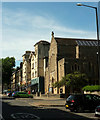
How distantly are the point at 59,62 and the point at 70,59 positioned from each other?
4.68m

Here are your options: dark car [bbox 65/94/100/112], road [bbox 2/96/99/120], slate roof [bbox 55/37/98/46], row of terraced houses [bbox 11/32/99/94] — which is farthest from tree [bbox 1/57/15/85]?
dark car [bbox 65/94/100/112]

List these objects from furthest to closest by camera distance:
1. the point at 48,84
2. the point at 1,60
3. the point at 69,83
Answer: the point at 1,60
the point at 48,84
the point at 69,83

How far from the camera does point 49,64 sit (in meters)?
70.3

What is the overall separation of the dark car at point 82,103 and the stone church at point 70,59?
3559cm

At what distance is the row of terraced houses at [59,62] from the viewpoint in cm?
5703

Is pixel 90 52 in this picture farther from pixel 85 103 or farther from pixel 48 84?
pixel 85 103

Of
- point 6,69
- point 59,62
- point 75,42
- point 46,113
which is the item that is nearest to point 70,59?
point 59,62

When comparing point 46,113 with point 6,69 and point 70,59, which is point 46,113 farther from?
point 6,69

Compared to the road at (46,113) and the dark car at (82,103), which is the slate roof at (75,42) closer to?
the road at (46,113)

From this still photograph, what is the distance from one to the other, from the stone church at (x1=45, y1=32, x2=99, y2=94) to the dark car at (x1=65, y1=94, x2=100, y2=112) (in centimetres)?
3559

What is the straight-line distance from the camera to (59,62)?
60781 millimetres

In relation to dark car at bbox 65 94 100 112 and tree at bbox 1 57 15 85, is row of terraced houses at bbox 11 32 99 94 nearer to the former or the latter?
tree at bbox 1 57 15 85

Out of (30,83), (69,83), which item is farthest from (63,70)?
(30,83)

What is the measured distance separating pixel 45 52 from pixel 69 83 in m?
34.4
